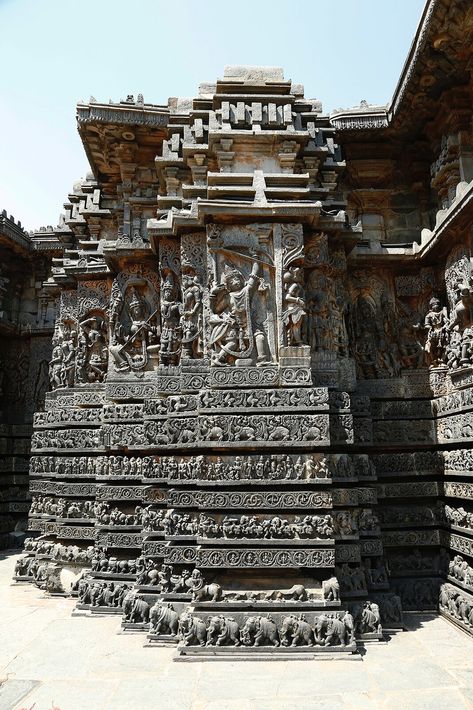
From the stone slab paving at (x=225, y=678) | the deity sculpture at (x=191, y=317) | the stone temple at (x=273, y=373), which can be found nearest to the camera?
the stone slab paving at (x=225, y=678)

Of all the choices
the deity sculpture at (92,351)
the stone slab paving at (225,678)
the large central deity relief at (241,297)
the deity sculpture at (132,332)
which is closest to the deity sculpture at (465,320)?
the large central deity relief at (241,297)

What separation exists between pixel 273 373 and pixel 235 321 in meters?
0.92

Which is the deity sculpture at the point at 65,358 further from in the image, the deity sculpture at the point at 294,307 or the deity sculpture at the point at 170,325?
the deity sculpture at the point at 294,307

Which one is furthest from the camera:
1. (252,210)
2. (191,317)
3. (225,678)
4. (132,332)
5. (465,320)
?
(132,332)

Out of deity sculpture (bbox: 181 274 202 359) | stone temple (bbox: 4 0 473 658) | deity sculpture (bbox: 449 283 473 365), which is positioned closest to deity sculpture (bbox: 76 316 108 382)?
stone temple (bbox: 4 0 473 658)

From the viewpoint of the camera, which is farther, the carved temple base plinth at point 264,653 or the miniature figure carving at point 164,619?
the miniature figure carving at point 164,619

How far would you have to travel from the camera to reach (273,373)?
24.7 ft

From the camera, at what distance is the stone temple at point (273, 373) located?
23.3 ft

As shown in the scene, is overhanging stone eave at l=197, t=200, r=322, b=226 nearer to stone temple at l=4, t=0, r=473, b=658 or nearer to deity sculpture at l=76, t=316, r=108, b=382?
stone temple at l=4, t=0, r=473, b=658

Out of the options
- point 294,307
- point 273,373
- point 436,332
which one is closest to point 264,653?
point 273,373

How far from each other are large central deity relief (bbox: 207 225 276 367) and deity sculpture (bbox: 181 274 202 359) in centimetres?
45

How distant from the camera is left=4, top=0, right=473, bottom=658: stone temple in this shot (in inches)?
279

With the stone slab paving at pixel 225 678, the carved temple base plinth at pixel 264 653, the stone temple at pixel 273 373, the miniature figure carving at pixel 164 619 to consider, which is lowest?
the stone slab paving at pixel 225 678

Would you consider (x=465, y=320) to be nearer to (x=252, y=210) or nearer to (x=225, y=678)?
(x=252, y=210)
